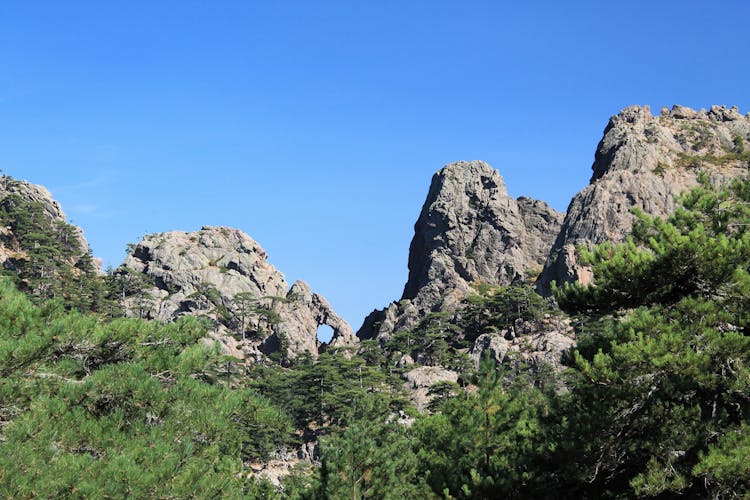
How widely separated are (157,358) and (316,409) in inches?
1786

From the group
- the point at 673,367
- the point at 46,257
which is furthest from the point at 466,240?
the point at 673,367

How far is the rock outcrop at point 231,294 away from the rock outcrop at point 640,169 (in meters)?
31.4

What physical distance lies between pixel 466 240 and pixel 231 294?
112 feet

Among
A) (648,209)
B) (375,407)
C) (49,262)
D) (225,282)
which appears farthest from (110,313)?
(648,209)

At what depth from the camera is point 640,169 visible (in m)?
81.4

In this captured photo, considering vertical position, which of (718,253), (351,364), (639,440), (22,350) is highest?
(351,364)

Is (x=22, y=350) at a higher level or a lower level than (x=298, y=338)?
lower

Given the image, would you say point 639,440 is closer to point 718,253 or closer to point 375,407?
point 718,253

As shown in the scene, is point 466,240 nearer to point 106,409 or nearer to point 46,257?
point 46,257

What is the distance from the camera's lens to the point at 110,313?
66.2 m

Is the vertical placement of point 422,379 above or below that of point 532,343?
below

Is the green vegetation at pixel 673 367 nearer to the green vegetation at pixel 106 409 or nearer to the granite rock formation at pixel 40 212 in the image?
the green vegetation at pixel 106 409

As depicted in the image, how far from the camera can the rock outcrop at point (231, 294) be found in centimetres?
7975

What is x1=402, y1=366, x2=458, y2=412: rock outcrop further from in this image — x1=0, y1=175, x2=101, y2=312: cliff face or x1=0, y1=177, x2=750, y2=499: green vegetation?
x1=0, y1=177, x2=750, y2=499: green vegetation
